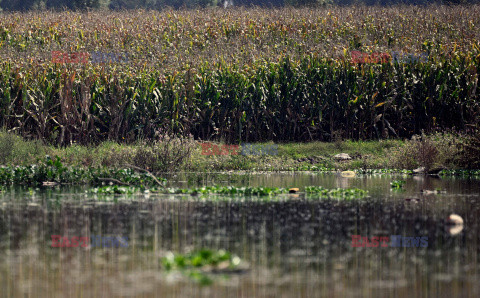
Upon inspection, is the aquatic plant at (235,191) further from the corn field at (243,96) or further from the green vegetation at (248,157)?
the corn field at (243,96)

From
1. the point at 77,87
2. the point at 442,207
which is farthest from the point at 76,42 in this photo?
the point at 442,207

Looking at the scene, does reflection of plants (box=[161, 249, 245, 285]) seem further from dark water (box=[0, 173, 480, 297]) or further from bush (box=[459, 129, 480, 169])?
bush (box=[459, 129, 480, 169])

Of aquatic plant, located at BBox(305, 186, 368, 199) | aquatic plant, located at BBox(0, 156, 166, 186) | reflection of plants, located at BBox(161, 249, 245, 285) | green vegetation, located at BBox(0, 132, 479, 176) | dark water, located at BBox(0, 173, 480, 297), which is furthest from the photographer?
green vegetation, located at BBox(0, 132, 479, 176)

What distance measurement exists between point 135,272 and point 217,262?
1.04 meters

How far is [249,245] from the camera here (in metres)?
11.4

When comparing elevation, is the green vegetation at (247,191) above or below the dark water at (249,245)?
below

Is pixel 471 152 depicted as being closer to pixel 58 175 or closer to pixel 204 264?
pixel 58 175

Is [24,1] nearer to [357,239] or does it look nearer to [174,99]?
[174,99]

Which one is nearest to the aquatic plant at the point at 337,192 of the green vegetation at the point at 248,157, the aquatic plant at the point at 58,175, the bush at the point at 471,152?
the aquatic plant at the point at 58,175

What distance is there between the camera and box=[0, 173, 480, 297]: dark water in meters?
8.78

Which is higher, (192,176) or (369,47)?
(369,47)

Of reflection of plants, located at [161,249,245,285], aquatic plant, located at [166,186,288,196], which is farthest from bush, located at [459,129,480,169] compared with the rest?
reflection of plants, located at [161,249,245,285]

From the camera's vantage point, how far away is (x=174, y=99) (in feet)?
100

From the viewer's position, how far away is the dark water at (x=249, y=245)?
878 cm
